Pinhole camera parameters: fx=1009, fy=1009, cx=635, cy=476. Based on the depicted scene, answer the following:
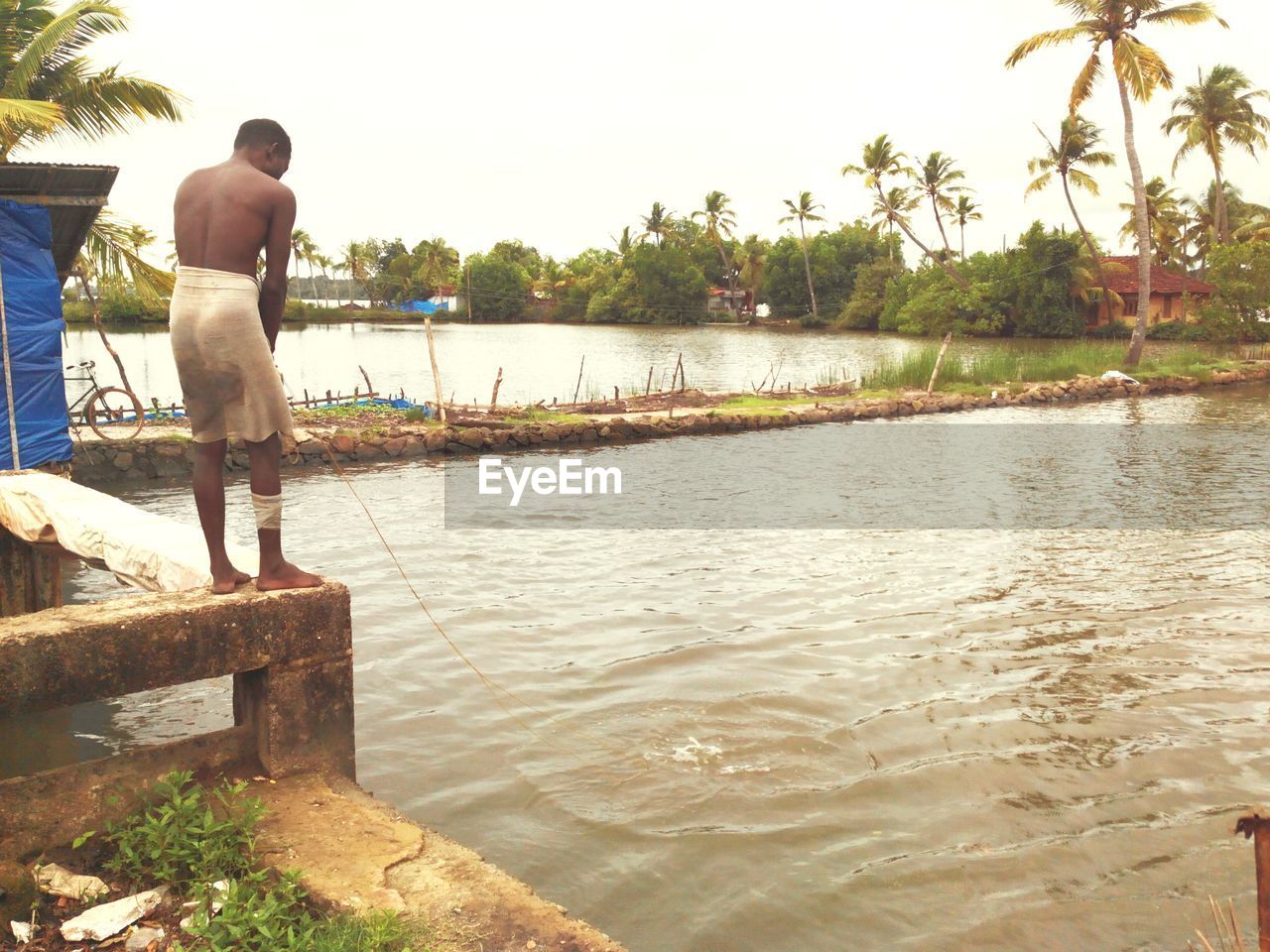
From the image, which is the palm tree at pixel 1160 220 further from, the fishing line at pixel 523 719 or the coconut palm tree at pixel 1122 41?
the fishing line at pixel 523 719

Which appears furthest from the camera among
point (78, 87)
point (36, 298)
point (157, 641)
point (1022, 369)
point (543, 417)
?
point (1022, 369)

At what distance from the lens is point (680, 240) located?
8888cm

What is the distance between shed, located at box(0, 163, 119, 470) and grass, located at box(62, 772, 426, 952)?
5.97m

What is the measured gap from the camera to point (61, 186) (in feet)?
28.6

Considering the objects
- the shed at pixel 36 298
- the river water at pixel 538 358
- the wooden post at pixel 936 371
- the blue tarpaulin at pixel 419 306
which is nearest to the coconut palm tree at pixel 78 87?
the shed at pixel 36 298

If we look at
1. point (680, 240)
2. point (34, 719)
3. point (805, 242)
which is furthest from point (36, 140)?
point (680, 240)

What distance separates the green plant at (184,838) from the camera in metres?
3.37

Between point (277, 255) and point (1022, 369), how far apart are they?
3227 cm

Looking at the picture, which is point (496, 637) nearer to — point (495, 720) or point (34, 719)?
point (495, 720)

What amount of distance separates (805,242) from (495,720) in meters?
78.0

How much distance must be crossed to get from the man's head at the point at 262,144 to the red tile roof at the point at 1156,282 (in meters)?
57.4

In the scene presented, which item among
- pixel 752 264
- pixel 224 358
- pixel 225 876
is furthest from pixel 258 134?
pixel 752 264

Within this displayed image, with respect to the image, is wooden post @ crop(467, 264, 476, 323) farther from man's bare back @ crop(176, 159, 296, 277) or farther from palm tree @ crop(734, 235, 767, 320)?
man's bare back @ crop(176, 159, 296, 277)

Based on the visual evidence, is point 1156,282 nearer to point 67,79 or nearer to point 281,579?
point 67,79
